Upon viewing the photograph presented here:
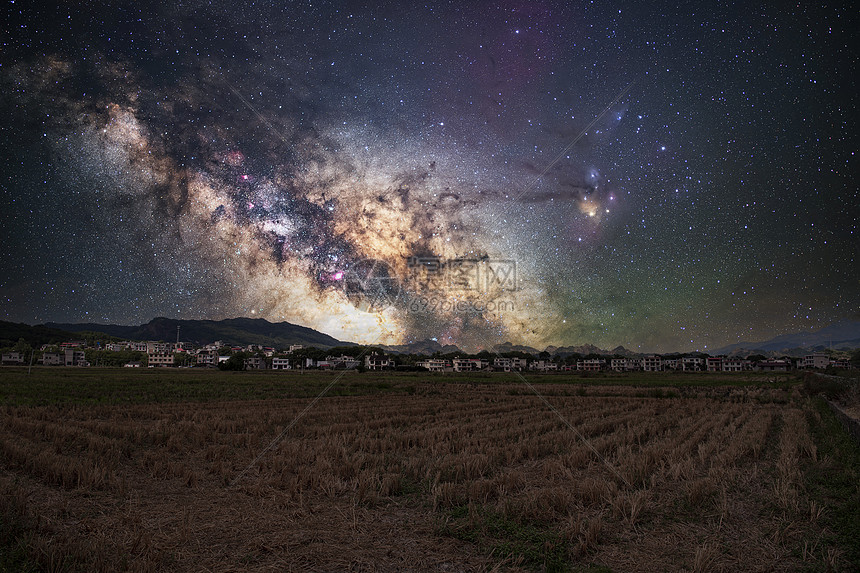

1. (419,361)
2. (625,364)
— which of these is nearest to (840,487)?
(419,361)

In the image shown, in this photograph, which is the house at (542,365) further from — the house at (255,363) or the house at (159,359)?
the house at (159,359)

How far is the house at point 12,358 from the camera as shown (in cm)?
14100

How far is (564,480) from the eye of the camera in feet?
36.8

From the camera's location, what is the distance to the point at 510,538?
23.8 feet

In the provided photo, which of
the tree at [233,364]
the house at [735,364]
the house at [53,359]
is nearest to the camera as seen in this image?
the tree at [233,364]

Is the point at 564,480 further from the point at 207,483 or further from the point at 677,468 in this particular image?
the point at 207,483

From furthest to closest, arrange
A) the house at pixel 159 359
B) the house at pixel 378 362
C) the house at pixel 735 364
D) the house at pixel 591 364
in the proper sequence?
1. the house at pixel 159 359
2. the house at pixel 591 364
3. the house at pixel 378 362
4. the house at pixel 735 364

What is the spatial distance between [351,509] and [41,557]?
475 cm

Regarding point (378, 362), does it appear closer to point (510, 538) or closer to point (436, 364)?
point (436, 364)

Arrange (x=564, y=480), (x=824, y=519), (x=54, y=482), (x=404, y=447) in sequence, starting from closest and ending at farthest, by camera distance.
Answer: (x=824, y=519) → (x=54, y=482) → (x=564, y=480) → (x=404, y=447)

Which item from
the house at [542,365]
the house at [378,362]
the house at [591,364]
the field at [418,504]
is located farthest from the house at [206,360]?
the field at [418,504]

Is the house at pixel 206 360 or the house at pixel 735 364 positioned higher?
the house at pixel 735 364

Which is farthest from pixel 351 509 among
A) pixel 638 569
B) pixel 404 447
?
pixel 404 447

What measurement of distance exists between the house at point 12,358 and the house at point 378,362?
11450 cm
